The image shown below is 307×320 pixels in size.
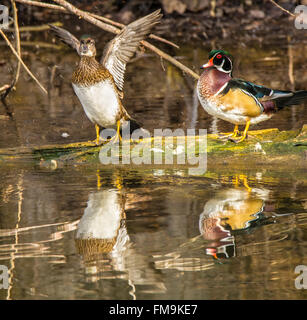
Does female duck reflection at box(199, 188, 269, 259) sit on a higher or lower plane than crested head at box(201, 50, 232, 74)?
lower

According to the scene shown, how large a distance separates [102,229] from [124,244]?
360 millimetres

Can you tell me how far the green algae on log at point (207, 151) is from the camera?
6039 mm

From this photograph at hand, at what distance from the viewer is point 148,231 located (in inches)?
189

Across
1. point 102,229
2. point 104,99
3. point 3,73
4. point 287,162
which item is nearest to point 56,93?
point 3,73

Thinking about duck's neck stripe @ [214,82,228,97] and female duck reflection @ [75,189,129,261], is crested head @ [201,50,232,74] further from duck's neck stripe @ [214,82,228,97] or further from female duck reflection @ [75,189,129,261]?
female duck reflection @ [75,189,129,261]

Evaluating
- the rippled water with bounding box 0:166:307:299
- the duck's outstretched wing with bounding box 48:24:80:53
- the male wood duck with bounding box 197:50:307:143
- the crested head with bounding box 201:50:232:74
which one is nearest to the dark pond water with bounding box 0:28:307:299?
the rippled water with bounding box 0:166:307:299

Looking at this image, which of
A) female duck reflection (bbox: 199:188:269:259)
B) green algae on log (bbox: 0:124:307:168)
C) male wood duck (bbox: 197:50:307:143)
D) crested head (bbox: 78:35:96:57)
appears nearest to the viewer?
female duck reflection (bbox: 199:188:269:259)

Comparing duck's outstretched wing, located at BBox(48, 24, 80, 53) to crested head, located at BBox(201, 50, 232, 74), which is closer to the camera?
crested head, located at BBox(201, 50, 232, 74)

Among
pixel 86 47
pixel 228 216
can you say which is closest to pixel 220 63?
pixel 86 47

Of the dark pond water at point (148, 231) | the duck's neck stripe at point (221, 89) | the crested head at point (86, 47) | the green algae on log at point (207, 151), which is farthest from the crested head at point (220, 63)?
the crested head at point (86, 47)

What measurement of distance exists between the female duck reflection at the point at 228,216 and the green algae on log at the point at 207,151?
49 centimetres

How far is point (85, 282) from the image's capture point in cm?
405

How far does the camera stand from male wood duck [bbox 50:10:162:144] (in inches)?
260

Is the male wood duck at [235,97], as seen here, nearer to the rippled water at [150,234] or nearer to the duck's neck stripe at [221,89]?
the duck's neck stripe at [221,89]
